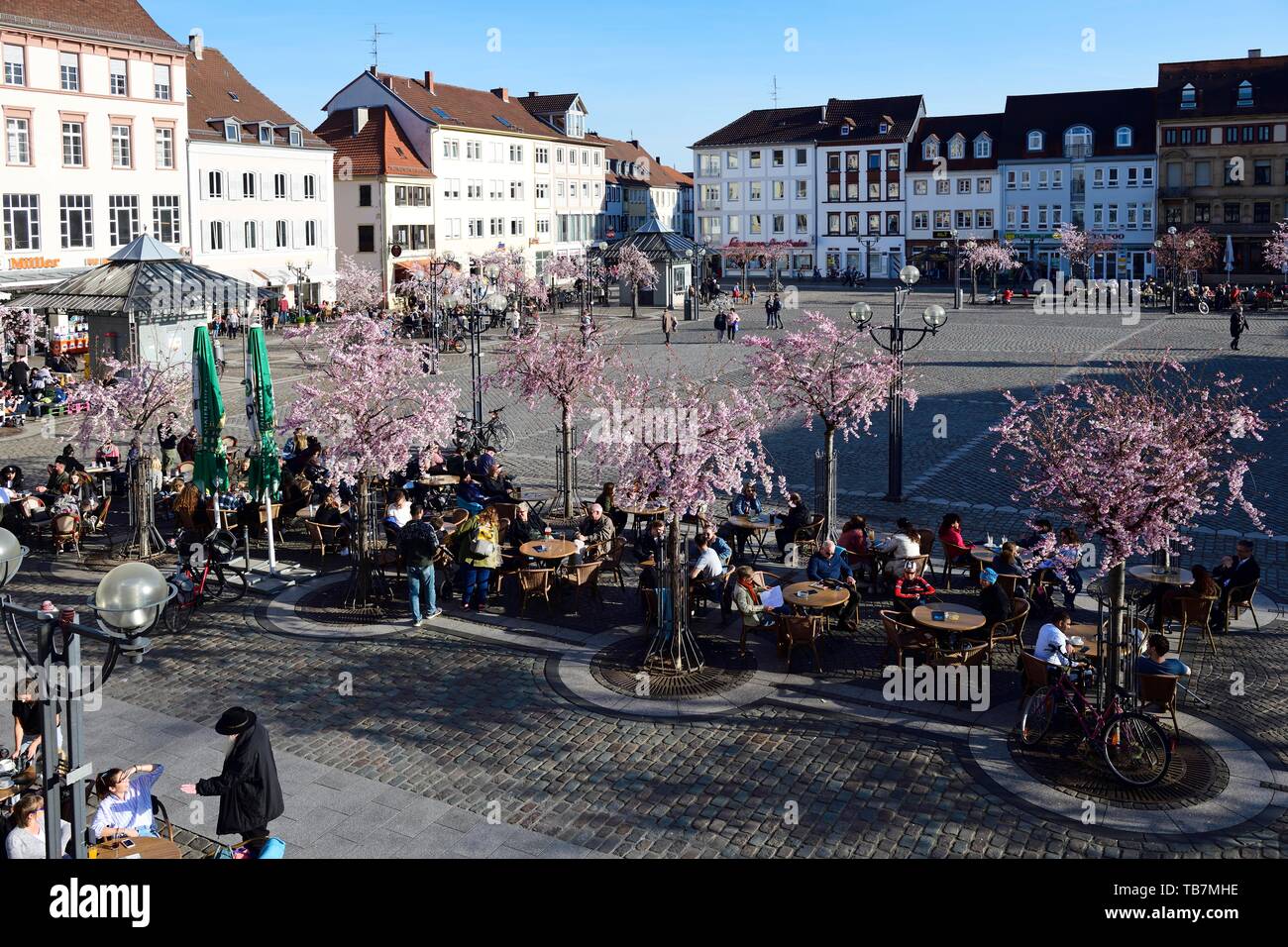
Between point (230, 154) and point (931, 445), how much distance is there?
41.2 meters

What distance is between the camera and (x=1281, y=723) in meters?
11.8

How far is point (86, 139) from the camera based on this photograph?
48438 mm

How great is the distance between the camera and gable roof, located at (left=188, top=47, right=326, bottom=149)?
56.1 m

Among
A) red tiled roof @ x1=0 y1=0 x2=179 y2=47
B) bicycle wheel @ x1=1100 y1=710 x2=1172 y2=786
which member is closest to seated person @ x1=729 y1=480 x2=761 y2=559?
bicycle wheel @ x1=1100 y1=710 x2=1172 y2=786

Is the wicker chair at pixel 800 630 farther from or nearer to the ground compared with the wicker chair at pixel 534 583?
nearer to the ground

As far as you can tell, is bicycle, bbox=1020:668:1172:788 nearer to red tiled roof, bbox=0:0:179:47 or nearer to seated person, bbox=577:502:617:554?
seated person, bbox=577:502:617:554

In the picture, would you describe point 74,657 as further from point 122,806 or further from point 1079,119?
point 1079,119

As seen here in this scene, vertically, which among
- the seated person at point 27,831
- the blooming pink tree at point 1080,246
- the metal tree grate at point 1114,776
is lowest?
the metal tree grate at point 1114,776

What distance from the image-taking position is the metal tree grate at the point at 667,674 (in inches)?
513

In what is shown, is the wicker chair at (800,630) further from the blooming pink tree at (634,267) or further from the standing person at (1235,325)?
the blooming pink tree at (634,267)

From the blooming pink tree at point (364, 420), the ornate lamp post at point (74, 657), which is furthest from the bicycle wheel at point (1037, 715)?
the blooming pink tree at point (364, 420)

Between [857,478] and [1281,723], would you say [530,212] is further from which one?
[1281,723]

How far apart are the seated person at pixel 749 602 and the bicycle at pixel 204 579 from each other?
6818mm
